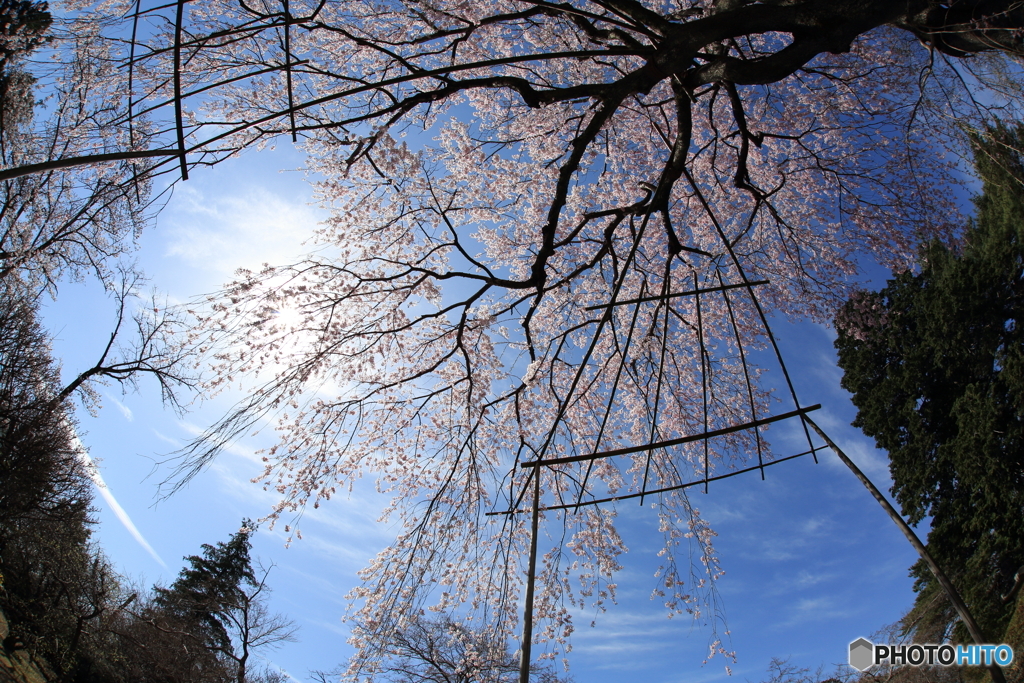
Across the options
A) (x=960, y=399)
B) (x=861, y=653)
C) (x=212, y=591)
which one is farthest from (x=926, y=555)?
(x=212, y=591)

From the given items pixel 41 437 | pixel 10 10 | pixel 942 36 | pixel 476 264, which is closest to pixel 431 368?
pixel 476 264

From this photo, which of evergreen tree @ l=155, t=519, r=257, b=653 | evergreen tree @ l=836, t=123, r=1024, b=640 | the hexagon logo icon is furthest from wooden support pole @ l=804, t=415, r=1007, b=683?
evergreen tree @ l=155, t=519, r=257, b=653

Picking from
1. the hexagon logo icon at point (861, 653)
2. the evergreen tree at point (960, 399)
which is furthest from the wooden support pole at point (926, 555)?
the evergreen tree at point (960, 399)

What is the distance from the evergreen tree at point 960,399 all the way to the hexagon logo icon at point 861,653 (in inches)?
280

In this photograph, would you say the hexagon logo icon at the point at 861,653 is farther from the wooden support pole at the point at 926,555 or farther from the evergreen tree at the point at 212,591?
the evergreen tree at the point at 212,591

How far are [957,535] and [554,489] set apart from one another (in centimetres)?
1018

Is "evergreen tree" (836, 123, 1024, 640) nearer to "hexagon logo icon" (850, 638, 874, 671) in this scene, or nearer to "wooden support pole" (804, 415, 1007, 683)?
"hexagon logo icon" (850, 638, 874, 671)

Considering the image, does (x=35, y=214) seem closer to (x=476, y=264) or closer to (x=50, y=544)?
(x=50, y=544)

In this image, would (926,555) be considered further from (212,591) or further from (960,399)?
(212,591)

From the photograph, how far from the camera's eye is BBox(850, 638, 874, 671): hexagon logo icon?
9.02 feet

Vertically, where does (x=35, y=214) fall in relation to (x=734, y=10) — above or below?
above

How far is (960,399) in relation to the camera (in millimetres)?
9797

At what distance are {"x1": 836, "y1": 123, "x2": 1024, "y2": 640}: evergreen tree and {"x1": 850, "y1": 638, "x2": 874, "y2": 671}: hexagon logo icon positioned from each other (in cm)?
711

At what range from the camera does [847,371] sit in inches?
487
